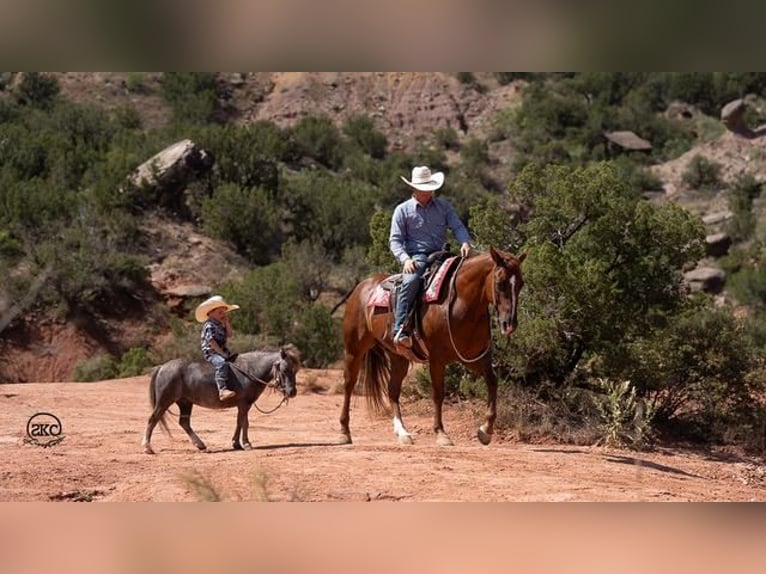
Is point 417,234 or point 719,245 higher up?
point 719,245

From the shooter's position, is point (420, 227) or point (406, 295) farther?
point (420, 227)

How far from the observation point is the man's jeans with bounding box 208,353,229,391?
11.0 metres

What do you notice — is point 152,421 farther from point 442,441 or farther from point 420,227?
point 420,227

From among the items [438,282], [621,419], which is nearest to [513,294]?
[438,282]

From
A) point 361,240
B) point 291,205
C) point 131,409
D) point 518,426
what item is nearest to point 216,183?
point 291,205

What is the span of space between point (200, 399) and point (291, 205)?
28.9m

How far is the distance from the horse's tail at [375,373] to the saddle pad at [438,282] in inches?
72.2

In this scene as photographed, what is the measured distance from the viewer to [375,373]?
12.3 metres

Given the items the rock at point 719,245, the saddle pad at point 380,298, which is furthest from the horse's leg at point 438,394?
the rock at point 719,245

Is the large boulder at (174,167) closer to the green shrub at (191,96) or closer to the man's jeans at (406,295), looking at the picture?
the green shrub at (191,96)

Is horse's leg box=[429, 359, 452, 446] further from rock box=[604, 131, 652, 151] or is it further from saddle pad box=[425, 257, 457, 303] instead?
rock box=[604, 131, 652, 151]

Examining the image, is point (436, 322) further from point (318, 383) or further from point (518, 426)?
point (318, 383)

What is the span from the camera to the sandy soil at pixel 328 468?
7.50 m

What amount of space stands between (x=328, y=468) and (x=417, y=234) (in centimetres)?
325
